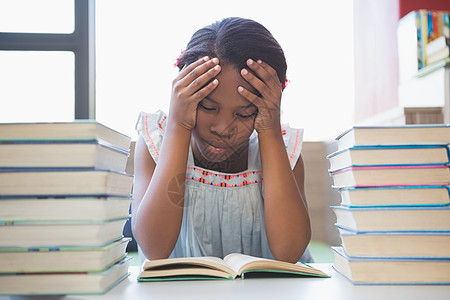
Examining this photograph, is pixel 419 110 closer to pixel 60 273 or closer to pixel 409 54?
pixel 409 54

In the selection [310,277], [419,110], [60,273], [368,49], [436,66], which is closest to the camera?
Answer: [60,273]

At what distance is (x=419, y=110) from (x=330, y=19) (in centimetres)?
217

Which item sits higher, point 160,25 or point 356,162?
point 160,25

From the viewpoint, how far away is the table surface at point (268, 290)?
0.52 m

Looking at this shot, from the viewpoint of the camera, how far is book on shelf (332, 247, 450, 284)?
573mm

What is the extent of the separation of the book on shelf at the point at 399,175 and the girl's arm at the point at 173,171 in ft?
1.27

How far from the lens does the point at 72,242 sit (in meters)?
0.53

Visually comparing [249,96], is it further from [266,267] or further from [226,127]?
[266,267]

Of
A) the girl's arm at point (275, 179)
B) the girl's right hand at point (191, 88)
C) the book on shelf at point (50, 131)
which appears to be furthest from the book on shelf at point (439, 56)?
the book on shelf at point (50, 131)

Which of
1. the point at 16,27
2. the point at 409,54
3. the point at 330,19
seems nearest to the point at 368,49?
the point at 330,19

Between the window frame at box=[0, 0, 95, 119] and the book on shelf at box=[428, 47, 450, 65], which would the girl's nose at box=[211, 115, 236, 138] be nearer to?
the book on shelf at box=[428, 47, 450, 65]

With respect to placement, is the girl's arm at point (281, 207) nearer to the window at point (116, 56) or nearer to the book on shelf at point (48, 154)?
the book on shelf at point (48, 154)

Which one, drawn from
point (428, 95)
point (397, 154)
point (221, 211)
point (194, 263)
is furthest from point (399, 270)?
point (428, 95)

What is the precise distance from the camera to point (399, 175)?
592 mm
